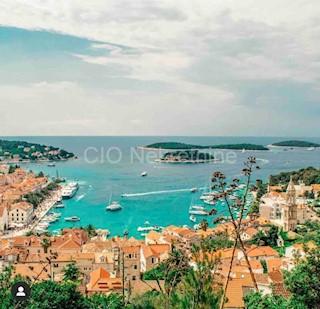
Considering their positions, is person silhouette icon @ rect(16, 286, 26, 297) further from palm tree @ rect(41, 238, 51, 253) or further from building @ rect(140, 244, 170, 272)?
palm tree @ rect(41, 238, 51, 253)

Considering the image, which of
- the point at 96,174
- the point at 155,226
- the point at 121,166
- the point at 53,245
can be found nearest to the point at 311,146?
the point at 121,166

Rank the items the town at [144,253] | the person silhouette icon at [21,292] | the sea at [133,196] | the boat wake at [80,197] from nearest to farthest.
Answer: the person silhouette icon at [21,292], the town at [144,253], the sea at [133,196], the boat wake at [80,197]

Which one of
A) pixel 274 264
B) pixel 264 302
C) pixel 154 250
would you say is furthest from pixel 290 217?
pixel 264 302

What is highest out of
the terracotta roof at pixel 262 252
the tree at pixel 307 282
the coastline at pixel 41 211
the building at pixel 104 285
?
the tree at pixel 307 282

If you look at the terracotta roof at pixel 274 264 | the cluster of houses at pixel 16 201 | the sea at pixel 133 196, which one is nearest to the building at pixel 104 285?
the terracotta roof at pixel 274 264

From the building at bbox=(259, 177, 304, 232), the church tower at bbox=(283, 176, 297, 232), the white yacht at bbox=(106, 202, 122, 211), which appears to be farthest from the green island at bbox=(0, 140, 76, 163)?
the church tower at bbox=(283, 176, 297, 232)

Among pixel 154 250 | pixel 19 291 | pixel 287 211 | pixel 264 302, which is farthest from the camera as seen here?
pixel 287 211

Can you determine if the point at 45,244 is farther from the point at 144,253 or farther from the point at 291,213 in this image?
the point at 291,213

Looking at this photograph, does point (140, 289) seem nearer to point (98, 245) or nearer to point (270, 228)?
point (98, 245)

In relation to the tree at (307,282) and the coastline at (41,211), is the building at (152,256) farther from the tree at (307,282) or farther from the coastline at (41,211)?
the coastline at (41,211)
